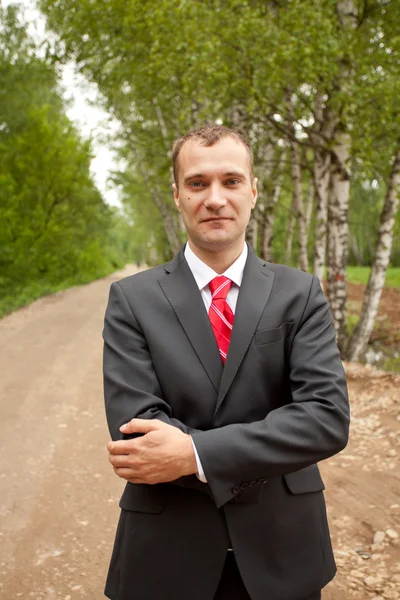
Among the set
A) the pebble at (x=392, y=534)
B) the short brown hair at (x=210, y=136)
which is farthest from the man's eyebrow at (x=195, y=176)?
the pebble at (x=392, y=534)

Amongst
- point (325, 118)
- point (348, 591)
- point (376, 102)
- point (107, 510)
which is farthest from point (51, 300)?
point (348, 591)

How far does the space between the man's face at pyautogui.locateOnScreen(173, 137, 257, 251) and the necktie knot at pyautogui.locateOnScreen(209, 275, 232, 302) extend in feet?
0.43

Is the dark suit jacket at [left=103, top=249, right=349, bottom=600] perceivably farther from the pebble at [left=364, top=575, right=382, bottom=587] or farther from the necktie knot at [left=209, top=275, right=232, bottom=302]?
the pebble at [left=364, top=575, right=382, bottom=587]

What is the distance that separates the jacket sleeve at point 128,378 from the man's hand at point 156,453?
0.26 feet

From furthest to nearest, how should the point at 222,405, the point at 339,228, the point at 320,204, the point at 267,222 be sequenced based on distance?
the point at 267,222 → the point at 320,204 → the point at 339,228 → the point at 222,405

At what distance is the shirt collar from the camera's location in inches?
86.1

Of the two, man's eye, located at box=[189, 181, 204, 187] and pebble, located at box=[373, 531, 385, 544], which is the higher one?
man's eye, located at box=[189, 181, 204, 187]

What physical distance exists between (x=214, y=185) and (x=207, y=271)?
0.35 m

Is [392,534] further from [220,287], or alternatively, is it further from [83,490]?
[220,287]

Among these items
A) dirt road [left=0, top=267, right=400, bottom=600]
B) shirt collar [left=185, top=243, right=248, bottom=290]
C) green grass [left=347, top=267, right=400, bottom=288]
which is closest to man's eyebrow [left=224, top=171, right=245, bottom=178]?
shirt collar [left=185, top=243, right=248, bottom=290]

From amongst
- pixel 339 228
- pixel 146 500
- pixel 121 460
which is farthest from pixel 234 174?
pixel 339 228

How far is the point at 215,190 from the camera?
2.08 metres

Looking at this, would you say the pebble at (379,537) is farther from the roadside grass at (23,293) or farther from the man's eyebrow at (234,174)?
the roadside grass at (23,293)

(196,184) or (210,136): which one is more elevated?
(210,136)
